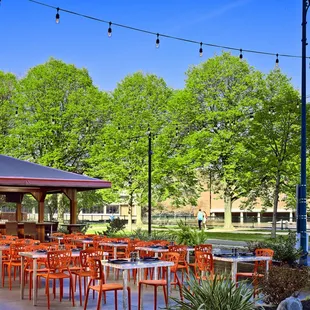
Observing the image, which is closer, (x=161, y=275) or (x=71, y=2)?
(x=161, y=275)

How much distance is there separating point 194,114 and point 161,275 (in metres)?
29.1

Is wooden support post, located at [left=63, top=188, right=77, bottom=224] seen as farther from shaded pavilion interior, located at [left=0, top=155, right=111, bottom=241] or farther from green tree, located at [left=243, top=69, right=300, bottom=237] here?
green tree, located at [left=243, top=69, right=300, bottom=237]

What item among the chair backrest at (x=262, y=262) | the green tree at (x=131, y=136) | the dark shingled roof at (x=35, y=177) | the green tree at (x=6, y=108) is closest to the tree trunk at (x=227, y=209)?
the green tree at (x=131, y=136)

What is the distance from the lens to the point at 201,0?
19.8 m

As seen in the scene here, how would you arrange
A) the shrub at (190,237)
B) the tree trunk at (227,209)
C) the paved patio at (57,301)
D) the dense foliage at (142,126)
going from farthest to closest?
the tree trunk at (227,209) → the dense foliage at (142,126) → the shrub at (190,237) → the paved patio at (57,301)

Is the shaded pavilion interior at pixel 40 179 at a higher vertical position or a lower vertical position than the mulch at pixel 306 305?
higher

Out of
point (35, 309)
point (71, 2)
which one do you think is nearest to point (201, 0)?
point (71, 2)

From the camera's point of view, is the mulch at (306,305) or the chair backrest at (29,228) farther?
the chair backrest at (29,228)

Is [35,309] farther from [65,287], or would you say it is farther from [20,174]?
[20,174]

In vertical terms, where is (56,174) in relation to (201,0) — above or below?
below

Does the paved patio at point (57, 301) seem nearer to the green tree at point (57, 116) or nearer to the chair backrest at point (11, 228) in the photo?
the chair backrest at point (11, 228)

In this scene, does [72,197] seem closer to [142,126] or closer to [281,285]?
[142,126]

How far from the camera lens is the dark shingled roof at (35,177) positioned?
2288cm

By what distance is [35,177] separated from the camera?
23.5 metres
